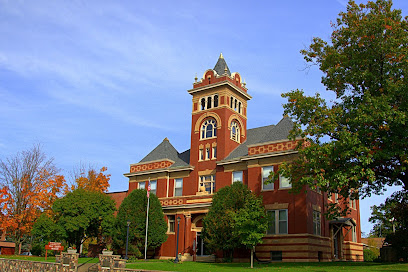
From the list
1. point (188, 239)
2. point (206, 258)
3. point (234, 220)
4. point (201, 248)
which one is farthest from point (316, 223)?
point (188, 239)

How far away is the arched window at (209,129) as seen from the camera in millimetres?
44156

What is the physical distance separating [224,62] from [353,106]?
23468mm

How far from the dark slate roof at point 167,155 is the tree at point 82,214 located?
24.8ft

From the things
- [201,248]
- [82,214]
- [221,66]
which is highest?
[221,66]

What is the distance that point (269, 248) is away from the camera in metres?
35.2

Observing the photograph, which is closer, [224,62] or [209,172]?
[209,172]

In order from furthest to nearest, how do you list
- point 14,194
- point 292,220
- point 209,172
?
1. point 14,194
2. point 209,172
3. point 292,220

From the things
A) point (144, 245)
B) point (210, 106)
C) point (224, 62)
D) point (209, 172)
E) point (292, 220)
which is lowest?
point (144, 245)

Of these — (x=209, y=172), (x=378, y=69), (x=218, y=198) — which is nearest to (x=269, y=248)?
(x=218, y=198)

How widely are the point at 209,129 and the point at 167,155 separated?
21.6ft

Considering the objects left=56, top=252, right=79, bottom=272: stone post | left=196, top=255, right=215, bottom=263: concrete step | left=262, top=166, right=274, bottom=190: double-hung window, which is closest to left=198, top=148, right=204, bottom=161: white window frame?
left=262, top=166, right=274, bottom=190: double-hung window

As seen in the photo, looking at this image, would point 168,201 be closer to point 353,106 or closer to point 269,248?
point 269,248

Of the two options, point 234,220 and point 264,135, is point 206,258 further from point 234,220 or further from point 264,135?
point 264,135

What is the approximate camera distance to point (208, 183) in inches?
1674
